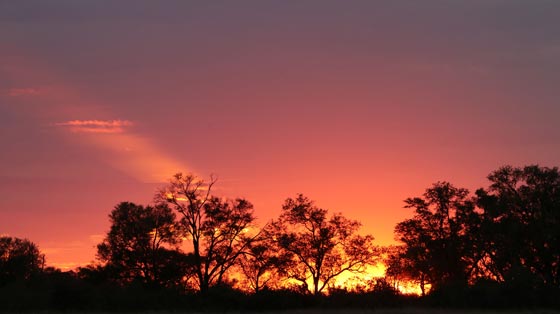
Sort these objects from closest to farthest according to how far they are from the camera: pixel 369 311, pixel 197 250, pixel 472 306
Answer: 1. pixel 369 311
2. pixel 472 306
3. pixel 197 250

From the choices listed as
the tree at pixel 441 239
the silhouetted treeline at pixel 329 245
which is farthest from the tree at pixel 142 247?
the tree at pixel 441 239

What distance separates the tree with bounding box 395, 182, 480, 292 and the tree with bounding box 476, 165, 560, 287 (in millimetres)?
2199

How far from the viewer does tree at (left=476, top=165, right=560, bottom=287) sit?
72312 millimetres

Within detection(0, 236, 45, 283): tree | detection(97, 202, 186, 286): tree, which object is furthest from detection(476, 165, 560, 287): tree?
detection(0, 236, 45, 283): tree

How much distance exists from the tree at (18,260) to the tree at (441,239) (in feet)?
146

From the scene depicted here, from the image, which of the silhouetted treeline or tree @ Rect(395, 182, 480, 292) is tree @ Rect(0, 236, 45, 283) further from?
tree @ Rect(395, 182, 480, 292)

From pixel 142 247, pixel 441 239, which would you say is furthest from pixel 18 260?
pixel 441 239

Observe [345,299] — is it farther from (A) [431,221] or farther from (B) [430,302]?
(A) [431,221]

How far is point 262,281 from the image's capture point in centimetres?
8450

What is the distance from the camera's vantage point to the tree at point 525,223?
237ft

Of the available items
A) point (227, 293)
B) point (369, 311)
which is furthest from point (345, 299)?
point (227, 293)

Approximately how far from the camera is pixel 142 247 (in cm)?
8231

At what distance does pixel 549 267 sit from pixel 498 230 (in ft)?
21.1

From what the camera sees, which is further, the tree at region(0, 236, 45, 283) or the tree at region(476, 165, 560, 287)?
the tree at region(0, 236, 45, 283)
